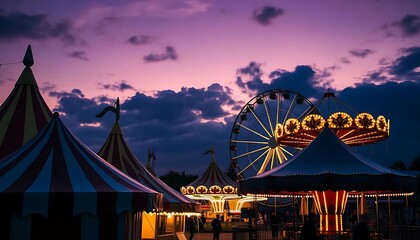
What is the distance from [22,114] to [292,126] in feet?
25.0

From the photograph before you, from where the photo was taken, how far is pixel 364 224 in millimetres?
7547

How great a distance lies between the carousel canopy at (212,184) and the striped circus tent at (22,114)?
20974 mm

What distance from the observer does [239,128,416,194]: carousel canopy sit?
1082 cm

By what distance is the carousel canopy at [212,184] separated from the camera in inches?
1312

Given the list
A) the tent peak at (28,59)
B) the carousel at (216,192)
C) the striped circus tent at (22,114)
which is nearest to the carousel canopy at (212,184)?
the carousel at (216,192)

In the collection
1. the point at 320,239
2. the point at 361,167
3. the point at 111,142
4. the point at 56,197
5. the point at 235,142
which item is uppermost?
the point at 235,142

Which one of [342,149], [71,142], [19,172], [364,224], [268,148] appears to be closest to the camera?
[364,224]

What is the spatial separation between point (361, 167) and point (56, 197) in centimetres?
650

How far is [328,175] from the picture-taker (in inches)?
428

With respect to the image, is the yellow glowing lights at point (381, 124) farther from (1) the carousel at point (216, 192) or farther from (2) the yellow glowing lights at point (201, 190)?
(2) the yellow glowing lights at point (201, 190)

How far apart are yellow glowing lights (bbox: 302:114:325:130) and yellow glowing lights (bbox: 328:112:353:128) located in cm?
32

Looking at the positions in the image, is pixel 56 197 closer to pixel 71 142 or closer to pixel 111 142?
pixel 71 142

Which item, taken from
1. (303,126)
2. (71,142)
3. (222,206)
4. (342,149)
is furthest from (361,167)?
(222,206)

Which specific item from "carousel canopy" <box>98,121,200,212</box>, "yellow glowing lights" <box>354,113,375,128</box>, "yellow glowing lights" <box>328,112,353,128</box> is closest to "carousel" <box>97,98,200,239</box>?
"carousel canopy" <box>98,121,200,212</box>
